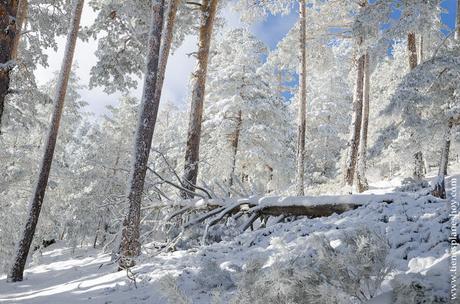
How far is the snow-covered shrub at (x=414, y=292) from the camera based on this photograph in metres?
2.65

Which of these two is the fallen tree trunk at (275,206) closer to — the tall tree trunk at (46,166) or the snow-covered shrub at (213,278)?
the snow-covered shrub at (213,278)

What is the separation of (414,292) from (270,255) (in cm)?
220

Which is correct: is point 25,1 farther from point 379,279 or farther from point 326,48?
point 379,279

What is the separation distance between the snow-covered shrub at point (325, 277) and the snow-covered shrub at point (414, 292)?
0.80 ft

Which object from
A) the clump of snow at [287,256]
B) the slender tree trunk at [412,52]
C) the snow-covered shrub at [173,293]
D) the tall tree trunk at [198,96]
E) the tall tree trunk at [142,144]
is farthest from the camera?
the slender tree trunk at [412,52]

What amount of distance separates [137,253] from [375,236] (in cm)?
557

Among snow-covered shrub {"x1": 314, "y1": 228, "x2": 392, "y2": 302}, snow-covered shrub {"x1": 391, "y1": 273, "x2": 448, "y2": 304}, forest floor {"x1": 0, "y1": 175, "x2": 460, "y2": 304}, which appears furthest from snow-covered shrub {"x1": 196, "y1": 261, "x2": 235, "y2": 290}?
snow-covered shrub {"x1": 391, "y1": 273, "x2": 448, "y2": 304}

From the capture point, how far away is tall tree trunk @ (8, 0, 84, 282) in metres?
11.6

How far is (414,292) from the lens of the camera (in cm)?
267

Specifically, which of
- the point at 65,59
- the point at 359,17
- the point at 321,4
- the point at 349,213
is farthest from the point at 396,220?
the point at 321,4

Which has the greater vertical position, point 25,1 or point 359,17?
point 25,1

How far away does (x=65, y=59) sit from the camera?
1232cm

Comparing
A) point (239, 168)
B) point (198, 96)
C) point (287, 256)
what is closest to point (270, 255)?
point (287, 256)

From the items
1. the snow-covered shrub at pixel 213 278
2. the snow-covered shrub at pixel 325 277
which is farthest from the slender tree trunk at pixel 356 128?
the snow-covered shrub at pixel 325 277
